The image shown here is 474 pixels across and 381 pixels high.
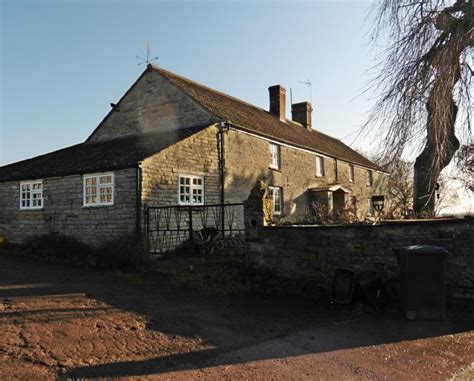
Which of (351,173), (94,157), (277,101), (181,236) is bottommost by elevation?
(181,236)

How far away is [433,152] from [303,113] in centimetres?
2343

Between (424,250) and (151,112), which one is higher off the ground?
(151,112)

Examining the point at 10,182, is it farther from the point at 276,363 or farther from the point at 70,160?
the point at 276,363

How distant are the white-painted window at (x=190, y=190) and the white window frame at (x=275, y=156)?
5692 millimetres

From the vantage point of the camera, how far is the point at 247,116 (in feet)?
73.9

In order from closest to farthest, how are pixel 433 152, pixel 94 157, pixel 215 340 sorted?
pixel 215 340 < pixel 433 152 < pixel 94 157

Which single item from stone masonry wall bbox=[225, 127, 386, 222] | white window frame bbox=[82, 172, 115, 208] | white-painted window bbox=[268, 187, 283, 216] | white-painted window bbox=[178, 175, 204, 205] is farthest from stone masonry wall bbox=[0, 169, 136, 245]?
white-painted window bbox=[268, 187, 283, 216]

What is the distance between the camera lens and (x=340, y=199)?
1021 inches

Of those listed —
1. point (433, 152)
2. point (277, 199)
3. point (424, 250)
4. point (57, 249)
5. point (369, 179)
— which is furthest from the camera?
point (369, 179)

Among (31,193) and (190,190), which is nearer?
(190,190)

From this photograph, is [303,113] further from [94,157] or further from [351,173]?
[94,157]

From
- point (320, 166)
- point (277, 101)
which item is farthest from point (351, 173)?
point (277, 101)

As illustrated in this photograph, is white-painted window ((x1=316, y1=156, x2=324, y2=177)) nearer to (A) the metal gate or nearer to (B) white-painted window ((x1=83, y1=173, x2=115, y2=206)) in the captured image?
(A) the metal gate

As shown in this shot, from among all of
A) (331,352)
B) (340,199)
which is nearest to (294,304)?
(331,352)
